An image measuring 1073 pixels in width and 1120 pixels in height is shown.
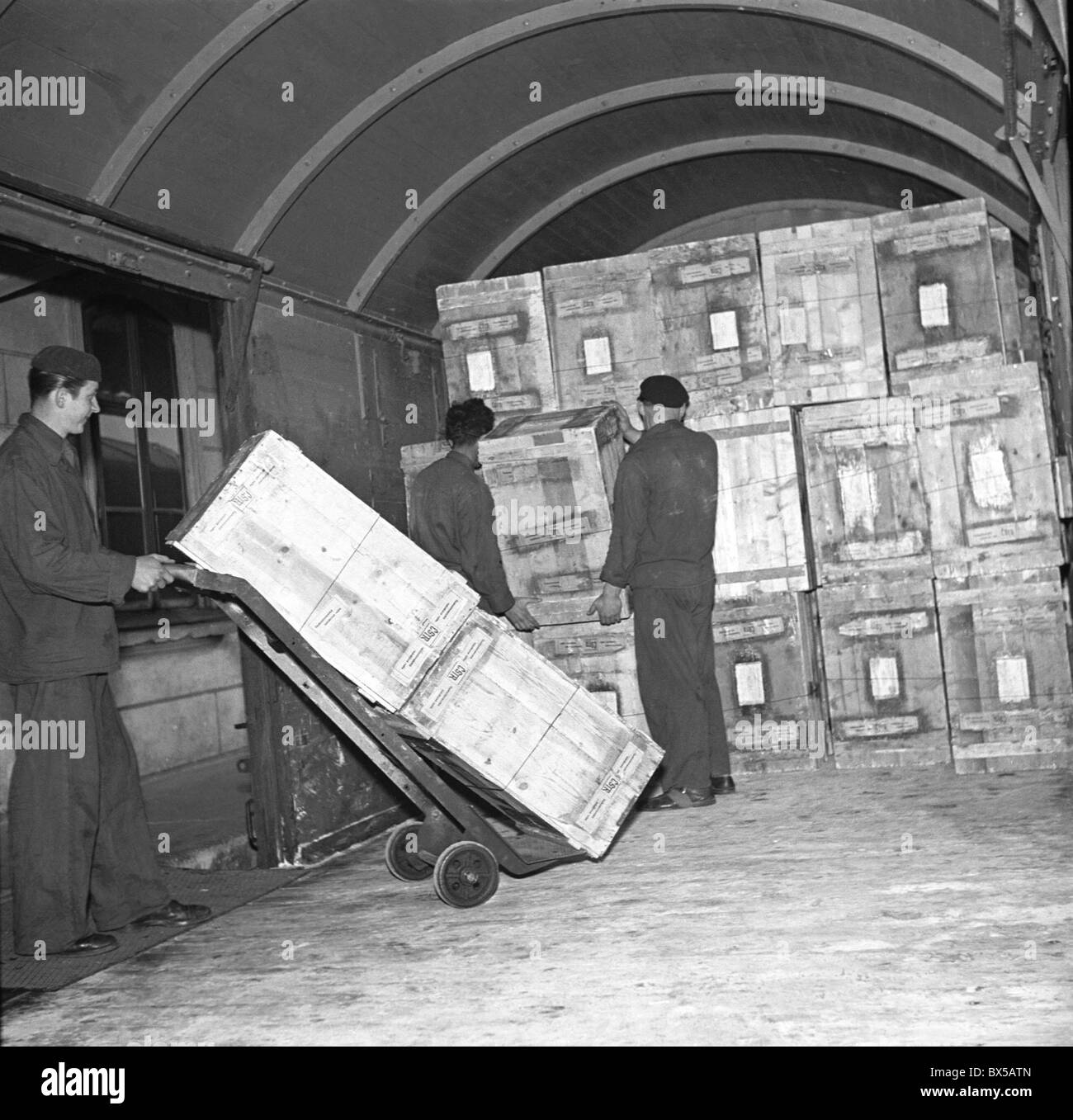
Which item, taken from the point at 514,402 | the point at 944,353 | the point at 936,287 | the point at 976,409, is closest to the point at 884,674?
the point at 976,409

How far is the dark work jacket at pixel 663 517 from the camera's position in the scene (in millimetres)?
7844

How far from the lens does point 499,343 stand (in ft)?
28.3

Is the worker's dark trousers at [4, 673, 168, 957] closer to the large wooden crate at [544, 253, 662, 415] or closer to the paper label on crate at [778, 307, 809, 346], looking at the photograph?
the large wooden crate at [544, 253, 662, 415]

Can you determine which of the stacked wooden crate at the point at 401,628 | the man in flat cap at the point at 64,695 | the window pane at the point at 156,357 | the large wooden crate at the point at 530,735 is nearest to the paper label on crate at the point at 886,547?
the large wooden crate at the point at 530,735

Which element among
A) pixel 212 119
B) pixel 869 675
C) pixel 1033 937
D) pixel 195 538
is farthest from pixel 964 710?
pixel 212 119

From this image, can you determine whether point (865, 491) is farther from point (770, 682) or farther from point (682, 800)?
point (682, 800)

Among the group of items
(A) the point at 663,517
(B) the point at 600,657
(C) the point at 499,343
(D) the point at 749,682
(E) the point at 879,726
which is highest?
(C) the point at 499,343

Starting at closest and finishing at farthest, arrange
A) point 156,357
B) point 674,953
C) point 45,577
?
point 674,953 → point 45,577 → point 156,357

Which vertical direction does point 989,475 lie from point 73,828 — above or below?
above

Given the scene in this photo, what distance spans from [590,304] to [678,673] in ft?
8.21

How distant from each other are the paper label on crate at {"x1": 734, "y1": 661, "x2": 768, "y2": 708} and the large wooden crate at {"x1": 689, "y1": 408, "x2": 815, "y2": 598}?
459mm

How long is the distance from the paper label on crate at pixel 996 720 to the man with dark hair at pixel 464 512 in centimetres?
281

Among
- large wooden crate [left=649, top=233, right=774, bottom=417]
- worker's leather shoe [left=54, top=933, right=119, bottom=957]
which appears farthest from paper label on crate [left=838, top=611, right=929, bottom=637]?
worker's leather shoe [left=54, top=933, right=119, bottom=957]

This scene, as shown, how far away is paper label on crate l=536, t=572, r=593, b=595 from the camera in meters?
8.23
